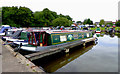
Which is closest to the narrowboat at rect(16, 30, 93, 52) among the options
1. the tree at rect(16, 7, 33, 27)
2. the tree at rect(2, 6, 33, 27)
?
the tree at rect(2, 6, 33, 27)

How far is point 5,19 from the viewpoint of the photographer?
3816 cm

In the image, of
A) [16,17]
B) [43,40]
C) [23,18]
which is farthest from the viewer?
[23,18]

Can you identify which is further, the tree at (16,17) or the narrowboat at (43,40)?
the tree at (16,17)

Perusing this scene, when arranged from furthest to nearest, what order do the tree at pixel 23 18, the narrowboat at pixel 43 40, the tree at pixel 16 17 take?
the tree at pixel 23 18 < the tree at pixel 16 17 < the narrowboat at pixel 43 40

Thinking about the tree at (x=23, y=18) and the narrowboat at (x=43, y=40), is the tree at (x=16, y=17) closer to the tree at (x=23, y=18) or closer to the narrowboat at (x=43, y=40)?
the tree at (x=23, y=18)

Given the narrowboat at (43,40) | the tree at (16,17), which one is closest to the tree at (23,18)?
the tree at (16,17)

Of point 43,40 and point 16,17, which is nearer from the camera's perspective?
point 43,40

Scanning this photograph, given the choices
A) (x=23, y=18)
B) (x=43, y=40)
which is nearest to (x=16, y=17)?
(x=23, y=18)

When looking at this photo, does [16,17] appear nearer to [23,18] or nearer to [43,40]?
[23,18]

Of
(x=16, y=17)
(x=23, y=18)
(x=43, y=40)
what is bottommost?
(x=43, y=40)

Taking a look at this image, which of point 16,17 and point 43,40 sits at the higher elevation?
point 16,17

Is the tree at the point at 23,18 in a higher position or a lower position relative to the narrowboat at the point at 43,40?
higher

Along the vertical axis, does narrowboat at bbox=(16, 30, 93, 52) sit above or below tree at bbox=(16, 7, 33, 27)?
below

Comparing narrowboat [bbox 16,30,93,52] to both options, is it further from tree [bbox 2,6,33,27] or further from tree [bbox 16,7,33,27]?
tree [bbox 16,7,33,27]
